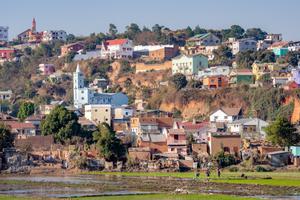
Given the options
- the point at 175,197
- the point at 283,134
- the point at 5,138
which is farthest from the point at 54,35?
the point at 175,197

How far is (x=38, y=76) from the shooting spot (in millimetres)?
102688

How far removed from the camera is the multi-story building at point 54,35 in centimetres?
12162

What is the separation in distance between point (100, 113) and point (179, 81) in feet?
32.1

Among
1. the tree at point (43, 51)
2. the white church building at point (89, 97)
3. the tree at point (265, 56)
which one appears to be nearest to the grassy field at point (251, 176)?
the white church building at point (89, 97)

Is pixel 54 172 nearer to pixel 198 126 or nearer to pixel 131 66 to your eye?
pixel 198 126

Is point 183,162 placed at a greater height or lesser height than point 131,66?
lesser

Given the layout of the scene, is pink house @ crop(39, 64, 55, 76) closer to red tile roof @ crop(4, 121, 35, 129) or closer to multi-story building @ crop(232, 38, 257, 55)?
multi-story building @ crop(232, 38, 257, 55)

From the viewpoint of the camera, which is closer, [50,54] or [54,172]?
[54,172]

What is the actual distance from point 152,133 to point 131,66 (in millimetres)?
30329

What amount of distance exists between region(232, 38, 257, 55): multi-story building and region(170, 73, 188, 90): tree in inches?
568

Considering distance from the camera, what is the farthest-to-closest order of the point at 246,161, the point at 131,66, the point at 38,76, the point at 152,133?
1. the point at 38,76
2. the point at 131,66
3. the point at 152,133
4. the point at 246,161

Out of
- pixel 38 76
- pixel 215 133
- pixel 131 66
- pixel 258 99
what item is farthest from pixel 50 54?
pixel 215 133

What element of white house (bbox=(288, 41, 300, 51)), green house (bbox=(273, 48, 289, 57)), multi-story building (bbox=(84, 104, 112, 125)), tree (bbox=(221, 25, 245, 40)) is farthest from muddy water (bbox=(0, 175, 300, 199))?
tree (bbox=(221, 25, 245, 40))

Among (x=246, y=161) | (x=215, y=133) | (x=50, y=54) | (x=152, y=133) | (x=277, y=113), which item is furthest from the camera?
(x=50, y=54)
